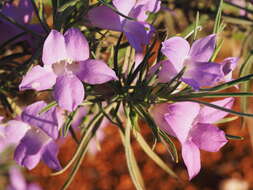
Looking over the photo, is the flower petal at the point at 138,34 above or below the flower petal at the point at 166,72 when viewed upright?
above

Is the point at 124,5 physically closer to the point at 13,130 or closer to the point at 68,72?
the point at 68,72

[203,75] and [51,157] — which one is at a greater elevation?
[203,75]

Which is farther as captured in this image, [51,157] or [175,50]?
[51,157]

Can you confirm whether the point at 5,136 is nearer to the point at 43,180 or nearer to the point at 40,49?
the point at 40,49

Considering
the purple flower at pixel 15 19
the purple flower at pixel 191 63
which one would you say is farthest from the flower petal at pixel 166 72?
the purple flower at pixel 15 19

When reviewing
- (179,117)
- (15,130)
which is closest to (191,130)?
(179,117)

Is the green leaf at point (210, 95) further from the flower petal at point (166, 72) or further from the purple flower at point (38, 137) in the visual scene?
the purple flower at point (38, 137)

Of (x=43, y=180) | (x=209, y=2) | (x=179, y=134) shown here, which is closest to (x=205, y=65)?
(x=179, y=134)
